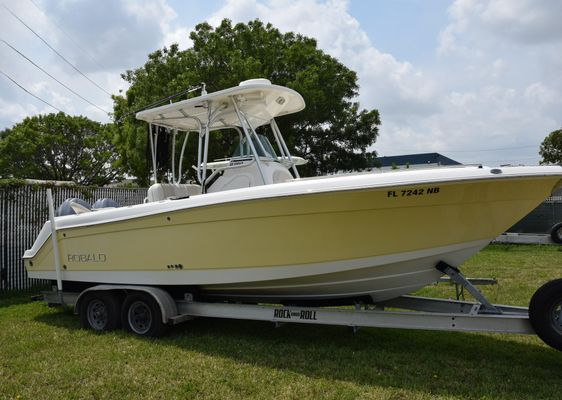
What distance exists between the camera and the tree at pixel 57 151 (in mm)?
32812

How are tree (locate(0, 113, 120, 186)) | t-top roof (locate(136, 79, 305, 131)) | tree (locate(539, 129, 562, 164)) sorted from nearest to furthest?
t-top roof (locate(136, 79, 305, 131)) → tree (locate(539, 129, 562, 164)) → tree (locate(0, 113, 120, 186))

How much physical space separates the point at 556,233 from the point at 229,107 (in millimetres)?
9812

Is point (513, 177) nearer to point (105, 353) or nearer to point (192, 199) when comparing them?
point (192, 199)

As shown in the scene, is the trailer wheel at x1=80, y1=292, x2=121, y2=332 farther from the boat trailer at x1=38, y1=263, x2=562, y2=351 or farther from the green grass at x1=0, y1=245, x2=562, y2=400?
the green grass at x1=0, y1=245, x2=562, y2=400

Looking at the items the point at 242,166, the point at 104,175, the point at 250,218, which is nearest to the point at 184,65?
the point at 242,166

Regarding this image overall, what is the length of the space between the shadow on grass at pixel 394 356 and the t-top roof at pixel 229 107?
2.51 metres

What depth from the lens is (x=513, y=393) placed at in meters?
3.74

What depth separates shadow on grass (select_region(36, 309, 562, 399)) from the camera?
395cm

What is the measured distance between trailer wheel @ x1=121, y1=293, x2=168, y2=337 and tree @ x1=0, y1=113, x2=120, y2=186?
1132 inches

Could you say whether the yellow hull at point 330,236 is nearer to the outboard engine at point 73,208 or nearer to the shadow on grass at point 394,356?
the shadow on grass at point 394,356

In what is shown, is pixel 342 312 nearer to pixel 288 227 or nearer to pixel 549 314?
pixel 288 227

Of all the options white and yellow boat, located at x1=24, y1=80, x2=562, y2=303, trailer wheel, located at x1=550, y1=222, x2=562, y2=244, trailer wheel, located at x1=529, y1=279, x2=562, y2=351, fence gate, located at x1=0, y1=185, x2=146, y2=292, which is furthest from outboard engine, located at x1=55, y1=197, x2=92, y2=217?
trailer wheel, located at x1=550, y1=222, x2=562, y2=244

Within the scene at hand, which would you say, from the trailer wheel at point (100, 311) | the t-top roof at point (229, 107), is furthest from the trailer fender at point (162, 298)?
the t-top roof at point (229, 107)

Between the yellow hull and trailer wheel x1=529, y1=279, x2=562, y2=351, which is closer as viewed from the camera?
trailer wheel x1=529, y1=279, x2=562, y2=351
